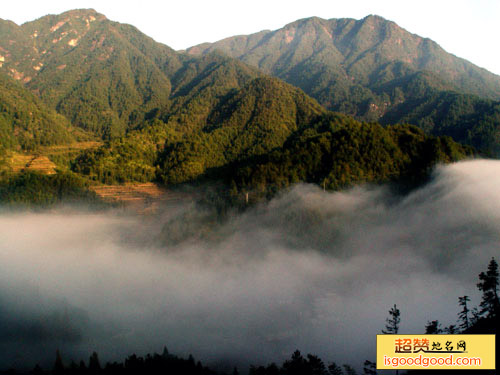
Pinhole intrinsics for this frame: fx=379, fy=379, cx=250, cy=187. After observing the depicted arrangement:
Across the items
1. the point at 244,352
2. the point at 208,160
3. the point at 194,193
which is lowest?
the point at 244,352

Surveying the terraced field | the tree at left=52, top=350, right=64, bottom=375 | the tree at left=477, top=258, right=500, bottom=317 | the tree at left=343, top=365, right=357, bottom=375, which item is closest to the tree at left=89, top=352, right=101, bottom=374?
the tree at left=52, top=350, right=64, bottom=375

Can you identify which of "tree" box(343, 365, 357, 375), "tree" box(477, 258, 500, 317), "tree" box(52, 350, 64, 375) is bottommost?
"tree" box(52, 350, 64, 375)

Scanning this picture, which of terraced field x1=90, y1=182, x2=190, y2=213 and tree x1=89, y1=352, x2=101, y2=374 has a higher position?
terraced field x1=90, y1=182, x2=190, y2=213

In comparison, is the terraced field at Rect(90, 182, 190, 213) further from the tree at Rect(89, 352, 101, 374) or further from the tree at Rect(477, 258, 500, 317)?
the tree at Rect(477, 258, 500, 317)

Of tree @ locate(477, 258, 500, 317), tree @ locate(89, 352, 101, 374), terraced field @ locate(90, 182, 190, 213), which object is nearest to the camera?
tree @ locate(477, 258, 500, 317)

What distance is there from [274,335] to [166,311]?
51431mm

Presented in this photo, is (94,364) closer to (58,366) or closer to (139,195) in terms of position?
(58,366)

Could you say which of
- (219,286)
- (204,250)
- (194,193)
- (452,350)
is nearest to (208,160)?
(194,193)

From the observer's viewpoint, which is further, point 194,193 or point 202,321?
point 194,193

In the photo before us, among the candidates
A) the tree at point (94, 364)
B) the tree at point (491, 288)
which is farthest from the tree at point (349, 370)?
the tree at point (94, 364)

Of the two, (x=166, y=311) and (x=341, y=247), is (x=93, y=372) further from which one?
(x=341, y=247)

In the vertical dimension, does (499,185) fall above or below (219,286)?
above

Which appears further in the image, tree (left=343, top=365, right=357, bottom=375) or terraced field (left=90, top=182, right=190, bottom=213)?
terraced field (left=90, top=182, right=190, bottom=213)

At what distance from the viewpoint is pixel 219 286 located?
4889 inches
